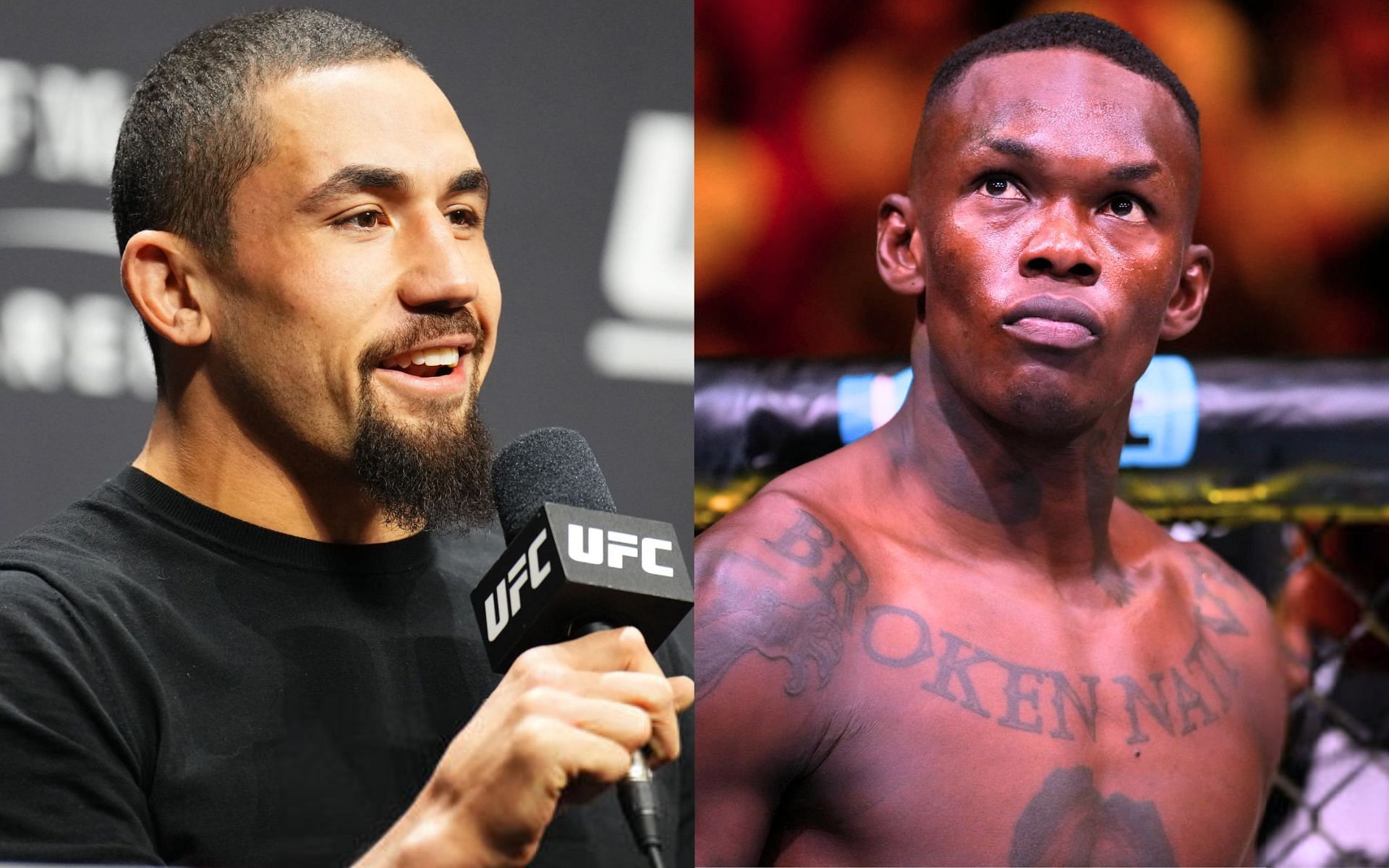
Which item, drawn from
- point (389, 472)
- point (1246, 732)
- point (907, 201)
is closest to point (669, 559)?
point (389, 472)

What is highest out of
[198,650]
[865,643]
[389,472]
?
[389,472]

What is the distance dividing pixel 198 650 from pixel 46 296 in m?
0.38

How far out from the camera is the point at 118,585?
133cm

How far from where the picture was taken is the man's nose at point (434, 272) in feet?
4.60

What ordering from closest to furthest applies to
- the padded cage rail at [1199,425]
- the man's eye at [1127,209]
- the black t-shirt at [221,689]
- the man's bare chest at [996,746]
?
the black t-shirt at [221,689]
the man's bare chest at [996,746]
the man's eye at [1127,209]
the padded cage rail at [1199,425]

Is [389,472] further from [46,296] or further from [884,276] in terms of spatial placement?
[884,276]

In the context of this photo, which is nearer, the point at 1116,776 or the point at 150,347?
the point at 150,347

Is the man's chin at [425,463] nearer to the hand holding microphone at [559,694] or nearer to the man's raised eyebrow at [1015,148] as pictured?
the hand holding microphone at [559,694]

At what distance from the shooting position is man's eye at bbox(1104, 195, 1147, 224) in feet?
5.32

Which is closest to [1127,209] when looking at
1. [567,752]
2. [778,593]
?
[778,593]

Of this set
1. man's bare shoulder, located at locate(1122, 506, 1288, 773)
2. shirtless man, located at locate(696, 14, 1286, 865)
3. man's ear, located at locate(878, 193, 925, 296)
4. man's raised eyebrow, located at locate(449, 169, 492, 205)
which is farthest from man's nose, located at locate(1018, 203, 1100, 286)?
man's raised eyebrow, located at locate(449, 169, 492, 205)

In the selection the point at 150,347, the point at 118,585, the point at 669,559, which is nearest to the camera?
the point at 669,559

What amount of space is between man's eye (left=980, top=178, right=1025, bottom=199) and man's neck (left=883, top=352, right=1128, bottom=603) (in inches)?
7.6

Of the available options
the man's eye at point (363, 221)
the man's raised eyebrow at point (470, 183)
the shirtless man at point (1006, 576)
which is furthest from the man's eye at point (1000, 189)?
the man's eye at point (363, 221)
